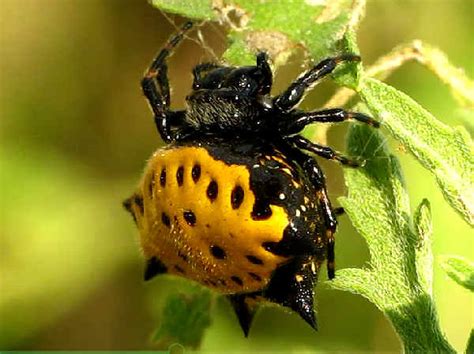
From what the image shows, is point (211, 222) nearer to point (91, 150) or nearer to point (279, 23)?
point (279, 23)

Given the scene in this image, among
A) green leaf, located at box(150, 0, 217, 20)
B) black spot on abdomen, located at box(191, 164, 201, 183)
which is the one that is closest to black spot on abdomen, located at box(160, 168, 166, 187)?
black spot on abdomen, located at box(191, 164, 201, 183)

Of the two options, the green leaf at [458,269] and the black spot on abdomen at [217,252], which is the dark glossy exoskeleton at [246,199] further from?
the green leaf at [458,269]

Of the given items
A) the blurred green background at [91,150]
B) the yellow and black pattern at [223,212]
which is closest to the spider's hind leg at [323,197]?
the yellow and black pattern at [223,212]

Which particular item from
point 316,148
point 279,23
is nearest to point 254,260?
point 316,148

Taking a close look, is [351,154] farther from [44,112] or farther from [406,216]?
[44,112]

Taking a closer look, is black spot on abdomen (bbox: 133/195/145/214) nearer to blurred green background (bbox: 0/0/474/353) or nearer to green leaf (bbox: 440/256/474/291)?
green leaf (bbox: 440/256/474/291)

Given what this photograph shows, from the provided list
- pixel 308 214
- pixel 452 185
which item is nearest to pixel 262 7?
pixel 308 214
